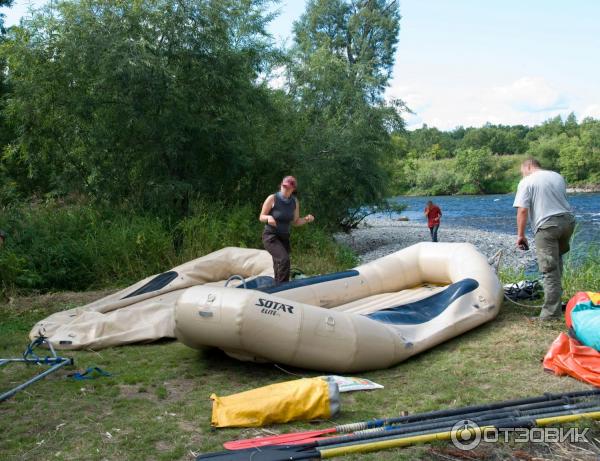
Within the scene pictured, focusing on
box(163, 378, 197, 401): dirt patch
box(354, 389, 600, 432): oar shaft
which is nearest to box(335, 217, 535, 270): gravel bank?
box(354, 389, 600, 432): oar shaft

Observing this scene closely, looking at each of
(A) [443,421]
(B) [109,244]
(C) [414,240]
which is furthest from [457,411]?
(C) [414,240]

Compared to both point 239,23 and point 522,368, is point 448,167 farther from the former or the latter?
point 522,368

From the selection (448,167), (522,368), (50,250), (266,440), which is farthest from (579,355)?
(448,167)

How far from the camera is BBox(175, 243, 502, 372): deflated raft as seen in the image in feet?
14.5

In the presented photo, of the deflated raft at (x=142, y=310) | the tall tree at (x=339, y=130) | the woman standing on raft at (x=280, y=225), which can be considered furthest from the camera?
the tall tree at (x=339, y=130)

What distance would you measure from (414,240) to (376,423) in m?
17.5

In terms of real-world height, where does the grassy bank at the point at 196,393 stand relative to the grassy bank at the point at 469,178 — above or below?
below

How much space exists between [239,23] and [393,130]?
7.23 metres

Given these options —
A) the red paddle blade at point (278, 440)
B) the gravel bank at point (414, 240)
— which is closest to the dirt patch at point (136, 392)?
the red paddle blade at point (278, 440)

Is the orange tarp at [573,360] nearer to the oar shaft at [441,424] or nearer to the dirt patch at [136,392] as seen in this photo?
the oar shaft at [441,424]

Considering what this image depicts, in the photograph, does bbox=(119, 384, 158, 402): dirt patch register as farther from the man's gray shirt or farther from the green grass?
the man's gray shirt

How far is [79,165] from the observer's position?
10578 millimetres

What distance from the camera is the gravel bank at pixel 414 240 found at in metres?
15.9

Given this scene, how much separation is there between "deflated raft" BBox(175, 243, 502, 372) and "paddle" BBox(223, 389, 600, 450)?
1.08 meters
